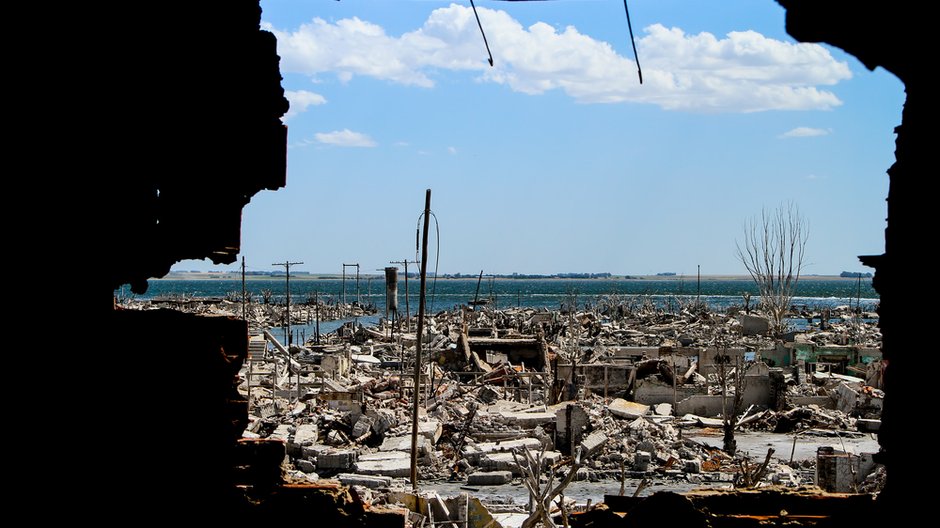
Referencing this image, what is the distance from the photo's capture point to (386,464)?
723 inches

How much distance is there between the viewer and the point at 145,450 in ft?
16.4

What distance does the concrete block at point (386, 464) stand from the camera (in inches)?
706

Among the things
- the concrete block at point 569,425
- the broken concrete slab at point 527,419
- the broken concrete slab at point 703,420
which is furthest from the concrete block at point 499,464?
the broken concrete slab at point 703,420

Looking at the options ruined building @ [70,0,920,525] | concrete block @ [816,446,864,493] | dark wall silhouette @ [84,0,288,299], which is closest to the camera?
ruined building @ [70,0,920,525]

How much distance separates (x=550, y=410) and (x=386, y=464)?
6449 millimetres

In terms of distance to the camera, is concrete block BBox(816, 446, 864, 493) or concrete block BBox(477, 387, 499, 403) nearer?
concrete block BBox(816, 446, 864, 493)

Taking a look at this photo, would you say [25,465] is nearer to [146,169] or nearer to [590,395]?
[146,169]

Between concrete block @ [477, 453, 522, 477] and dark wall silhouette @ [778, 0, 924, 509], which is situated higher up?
dark wall silhouette @ [778, 0, 924, 509]

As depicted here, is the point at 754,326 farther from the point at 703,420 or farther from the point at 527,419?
the point at 527,419

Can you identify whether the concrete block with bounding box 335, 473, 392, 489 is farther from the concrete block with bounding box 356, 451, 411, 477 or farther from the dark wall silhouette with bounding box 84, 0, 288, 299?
the dark wall silhouette with bounding box 84, 0, 288, 299

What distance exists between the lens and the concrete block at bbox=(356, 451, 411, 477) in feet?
58.9

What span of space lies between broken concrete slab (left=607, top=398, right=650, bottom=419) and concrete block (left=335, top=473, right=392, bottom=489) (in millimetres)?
8475

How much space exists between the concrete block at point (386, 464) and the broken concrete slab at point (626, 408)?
6957 millimetres

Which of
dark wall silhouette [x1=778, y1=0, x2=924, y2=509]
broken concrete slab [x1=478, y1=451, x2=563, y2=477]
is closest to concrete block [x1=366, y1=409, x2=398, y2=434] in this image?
broken concrete slab [x1=478, y1=451, x2=563, y2=477]
